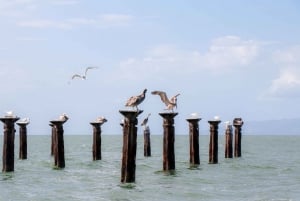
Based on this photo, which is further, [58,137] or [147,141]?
[147,141]

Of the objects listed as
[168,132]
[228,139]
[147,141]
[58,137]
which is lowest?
[147,141]

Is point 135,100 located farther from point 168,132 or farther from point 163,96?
point 163,96

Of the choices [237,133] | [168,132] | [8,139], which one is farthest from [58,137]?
[237,133]

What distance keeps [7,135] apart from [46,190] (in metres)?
3.68

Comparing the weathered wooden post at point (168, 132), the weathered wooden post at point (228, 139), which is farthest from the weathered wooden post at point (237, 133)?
the weathered wooden post at point (168, 132)

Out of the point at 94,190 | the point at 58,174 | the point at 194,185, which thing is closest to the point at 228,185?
the point at 194,185

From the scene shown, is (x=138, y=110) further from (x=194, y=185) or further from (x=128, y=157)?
(x=194, y=185)

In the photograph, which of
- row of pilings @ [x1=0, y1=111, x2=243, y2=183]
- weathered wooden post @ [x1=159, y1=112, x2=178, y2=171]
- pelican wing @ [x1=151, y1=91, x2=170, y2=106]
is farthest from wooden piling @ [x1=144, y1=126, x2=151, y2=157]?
weathered wooden post @ [x1=159, y1=112, x2=178, y2=171]

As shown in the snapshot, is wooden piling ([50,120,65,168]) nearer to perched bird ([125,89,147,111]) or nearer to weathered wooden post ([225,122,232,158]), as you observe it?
perched bird ([125,89,147,111])

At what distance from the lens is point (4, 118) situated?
27.1 metres

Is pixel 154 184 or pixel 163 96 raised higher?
pixel 163 96

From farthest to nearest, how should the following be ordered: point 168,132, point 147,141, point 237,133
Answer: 1. point 147,141
2. point 237,133
3. point 168,132

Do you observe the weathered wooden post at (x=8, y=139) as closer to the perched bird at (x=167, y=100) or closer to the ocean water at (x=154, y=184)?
the ocean water at (x=154, y=184)

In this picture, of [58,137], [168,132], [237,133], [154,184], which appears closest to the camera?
[154,184]
